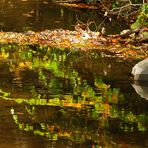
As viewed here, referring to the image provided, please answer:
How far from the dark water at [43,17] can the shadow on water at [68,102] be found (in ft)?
12.0

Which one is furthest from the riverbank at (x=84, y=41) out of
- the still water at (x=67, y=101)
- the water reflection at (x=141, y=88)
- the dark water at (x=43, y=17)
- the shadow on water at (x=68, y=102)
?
the water reflection at (x=141, y=88)

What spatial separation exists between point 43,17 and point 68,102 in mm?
9405

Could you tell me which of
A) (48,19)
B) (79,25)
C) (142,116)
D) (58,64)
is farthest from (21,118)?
(48,19)

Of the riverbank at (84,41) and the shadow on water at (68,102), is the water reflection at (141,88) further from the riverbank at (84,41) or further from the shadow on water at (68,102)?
the riverbank at (84,41)

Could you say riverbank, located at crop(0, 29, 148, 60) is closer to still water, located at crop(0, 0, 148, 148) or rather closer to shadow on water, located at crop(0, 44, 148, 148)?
still water, located at crop(0, 0, 148, 148)

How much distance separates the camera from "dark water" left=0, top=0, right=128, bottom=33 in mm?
16328

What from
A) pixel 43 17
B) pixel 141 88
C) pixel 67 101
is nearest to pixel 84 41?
pixel 43 17

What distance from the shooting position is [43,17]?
18.0 meters

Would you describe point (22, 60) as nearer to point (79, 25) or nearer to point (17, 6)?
point (79, 25)

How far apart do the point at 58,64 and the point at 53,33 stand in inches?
134

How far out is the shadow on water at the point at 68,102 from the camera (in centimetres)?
744

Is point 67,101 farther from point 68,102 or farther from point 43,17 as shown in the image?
point 43,17

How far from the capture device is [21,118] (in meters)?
8.13

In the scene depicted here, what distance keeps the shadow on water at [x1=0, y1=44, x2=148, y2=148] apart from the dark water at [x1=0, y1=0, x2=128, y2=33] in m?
3.67
